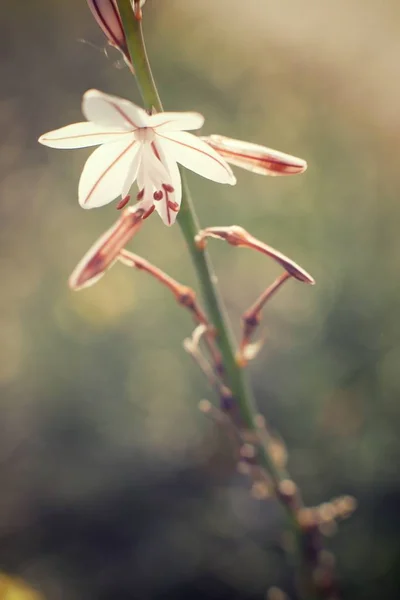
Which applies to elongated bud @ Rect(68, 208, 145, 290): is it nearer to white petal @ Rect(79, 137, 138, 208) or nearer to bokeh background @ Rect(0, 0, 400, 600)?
white petal @ Rect(79, 137, 138, 208)

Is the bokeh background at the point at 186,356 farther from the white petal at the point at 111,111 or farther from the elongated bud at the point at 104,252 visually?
the white petal at the point at 111,111

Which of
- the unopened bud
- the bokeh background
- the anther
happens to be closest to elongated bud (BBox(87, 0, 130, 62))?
the unopened bud

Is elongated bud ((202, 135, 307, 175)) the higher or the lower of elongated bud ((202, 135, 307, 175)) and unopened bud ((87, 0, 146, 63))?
the lower

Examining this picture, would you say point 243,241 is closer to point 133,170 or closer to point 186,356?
point 133,170

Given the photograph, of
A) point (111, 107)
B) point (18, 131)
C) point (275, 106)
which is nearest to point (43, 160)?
point (18, 131)

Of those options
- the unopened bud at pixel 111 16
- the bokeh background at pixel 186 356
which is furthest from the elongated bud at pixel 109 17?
the bokeh background at pixel 186 356

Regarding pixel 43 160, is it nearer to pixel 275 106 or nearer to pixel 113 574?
pixel 275 106
